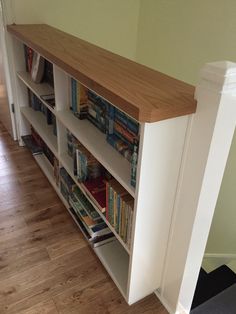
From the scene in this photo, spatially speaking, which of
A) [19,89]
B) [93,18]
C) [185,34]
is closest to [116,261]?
[19,89]

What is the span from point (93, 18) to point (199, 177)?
190cm

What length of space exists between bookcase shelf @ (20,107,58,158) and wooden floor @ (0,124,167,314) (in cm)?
36

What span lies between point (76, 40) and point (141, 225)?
4.01 feet

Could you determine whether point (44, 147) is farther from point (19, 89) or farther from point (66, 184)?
point (66, 184)

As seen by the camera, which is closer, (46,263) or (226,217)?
(46,263)

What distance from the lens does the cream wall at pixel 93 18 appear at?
2.17 meters

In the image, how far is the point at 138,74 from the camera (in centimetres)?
122

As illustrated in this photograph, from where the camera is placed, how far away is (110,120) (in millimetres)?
1369

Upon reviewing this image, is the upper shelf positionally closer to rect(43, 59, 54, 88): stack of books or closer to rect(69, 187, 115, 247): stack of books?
rect(43, 59, 54, 88): stack of books

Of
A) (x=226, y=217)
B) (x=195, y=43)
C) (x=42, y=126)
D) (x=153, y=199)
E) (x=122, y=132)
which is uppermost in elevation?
(x=195, y=43)

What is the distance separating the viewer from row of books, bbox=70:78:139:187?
1.23 meters

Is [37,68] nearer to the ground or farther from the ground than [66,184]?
farther from the ground

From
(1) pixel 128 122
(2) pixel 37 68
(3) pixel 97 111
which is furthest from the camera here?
(2) pixel 37 68

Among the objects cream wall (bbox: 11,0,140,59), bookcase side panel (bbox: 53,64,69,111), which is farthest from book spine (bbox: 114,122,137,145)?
cream wall (bbox: 11,0,140,59)
